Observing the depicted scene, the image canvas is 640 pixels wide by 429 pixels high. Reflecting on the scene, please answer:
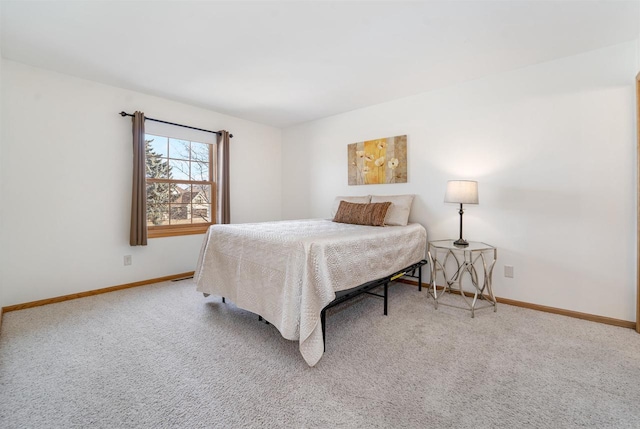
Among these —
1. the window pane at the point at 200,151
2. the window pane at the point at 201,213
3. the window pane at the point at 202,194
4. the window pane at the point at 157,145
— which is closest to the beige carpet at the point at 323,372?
the window pane at the point at 201,213

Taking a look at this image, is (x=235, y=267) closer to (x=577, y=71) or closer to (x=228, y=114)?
(x=228, y=114)

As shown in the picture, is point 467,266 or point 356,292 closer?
point 356,292

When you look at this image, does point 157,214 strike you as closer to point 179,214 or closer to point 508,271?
point 179,214

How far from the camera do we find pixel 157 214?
3.72m

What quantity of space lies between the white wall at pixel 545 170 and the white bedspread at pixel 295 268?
99 cm

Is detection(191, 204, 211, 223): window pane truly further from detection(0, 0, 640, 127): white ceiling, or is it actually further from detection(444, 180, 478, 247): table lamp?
detection(444, 180, 478, 247): table lamp

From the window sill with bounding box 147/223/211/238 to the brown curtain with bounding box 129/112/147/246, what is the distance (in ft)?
0.88

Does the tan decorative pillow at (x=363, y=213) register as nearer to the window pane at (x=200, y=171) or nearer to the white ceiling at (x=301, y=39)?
the white ceiling at (x=301, y=39)

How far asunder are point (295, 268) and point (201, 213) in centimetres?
286

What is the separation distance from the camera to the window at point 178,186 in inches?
144

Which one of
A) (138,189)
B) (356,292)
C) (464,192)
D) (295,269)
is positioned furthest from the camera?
(138,189)

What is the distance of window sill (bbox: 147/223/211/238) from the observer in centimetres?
363

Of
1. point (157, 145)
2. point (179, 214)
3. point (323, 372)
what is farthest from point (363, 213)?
point (157, 145)

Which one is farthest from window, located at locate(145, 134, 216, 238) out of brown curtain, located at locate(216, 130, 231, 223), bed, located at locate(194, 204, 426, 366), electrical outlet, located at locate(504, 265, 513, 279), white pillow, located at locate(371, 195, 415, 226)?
electrical outlet, located at locate(504, 265, 513, 279)
